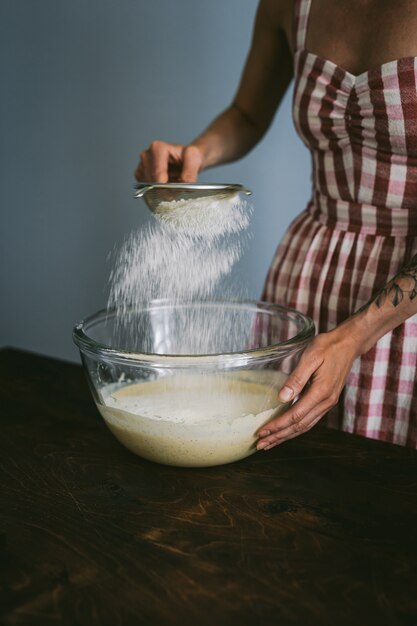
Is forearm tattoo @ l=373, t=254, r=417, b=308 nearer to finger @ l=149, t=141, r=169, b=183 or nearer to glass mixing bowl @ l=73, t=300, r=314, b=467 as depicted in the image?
glass mixing bowl @ l=73, t=300, r=314, b=467

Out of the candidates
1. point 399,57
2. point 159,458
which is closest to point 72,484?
point 159,458

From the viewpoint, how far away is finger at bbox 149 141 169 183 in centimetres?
116

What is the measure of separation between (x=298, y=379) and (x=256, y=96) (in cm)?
87

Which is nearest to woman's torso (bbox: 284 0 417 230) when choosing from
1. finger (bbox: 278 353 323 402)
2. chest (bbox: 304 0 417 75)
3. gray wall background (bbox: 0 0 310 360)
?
chest (bbox: 304 0 417 75)

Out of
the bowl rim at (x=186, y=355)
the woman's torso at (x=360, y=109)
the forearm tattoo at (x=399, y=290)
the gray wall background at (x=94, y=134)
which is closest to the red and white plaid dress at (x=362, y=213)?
the woman's torso at (x=360, y=109)

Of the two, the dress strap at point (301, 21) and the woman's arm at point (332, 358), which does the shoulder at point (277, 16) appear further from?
the woman's arm at point (332, 358)

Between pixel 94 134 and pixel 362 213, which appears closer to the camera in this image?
pixel 362 213

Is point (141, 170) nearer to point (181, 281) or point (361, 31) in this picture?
point (181, 281)

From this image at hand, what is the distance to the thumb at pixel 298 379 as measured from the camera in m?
0.82

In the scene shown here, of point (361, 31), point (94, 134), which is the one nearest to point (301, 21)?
point (361, 31)

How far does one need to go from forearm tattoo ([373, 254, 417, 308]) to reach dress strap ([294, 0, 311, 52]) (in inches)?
19.0

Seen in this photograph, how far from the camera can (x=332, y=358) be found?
2.89ft

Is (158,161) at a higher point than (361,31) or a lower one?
lower

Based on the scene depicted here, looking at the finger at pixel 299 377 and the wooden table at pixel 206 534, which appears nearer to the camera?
the wooden table at pixel 206 534
